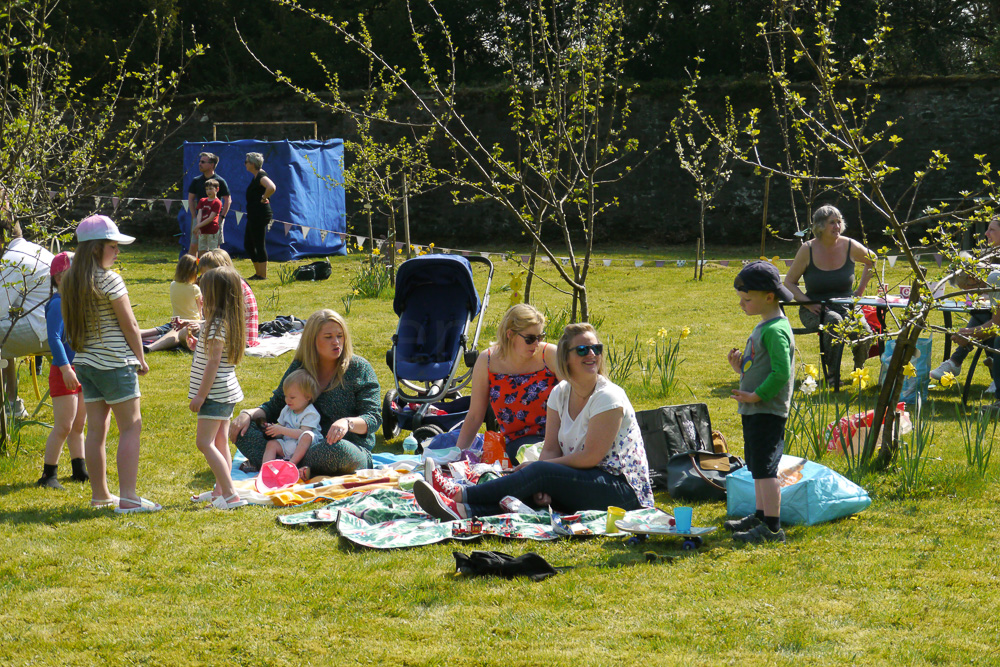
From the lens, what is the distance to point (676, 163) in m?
21.0

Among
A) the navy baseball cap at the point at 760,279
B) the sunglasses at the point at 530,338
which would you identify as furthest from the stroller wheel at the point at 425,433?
the navy baseball cap at the point at 760,279

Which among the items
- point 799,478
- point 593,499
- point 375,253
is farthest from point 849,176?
point 375,253

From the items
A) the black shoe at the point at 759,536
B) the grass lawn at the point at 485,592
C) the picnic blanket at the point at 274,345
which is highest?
the picnic blanket at the point at 274,345

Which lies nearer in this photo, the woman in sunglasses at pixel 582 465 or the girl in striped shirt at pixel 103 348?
the woman in sunglasses at pixel 582 465

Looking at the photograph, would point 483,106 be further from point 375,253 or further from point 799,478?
point 799,478

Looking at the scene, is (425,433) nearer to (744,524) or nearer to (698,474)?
(698,474)

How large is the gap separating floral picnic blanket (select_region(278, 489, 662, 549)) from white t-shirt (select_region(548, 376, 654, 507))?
0.18m

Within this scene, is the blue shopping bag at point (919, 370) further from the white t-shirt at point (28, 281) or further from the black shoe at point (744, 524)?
the white t-shirt at point (28, 281)

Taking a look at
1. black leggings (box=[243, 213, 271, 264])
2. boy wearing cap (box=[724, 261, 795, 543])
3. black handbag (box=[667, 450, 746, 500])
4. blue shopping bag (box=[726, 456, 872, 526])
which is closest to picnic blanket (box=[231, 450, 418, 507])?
black handbag (box=[667, 450, 746, 500])

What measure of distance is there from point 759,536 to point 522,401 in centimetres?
182

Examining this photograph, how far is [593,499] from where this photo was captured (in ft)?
16.5

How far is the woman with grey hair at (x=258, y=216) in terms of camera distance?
14883 millimetres

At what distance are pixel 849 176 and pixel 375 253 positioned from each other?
867 centimetres

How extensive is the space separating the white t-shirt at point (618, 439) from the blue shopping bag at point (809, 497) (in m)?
0.44
